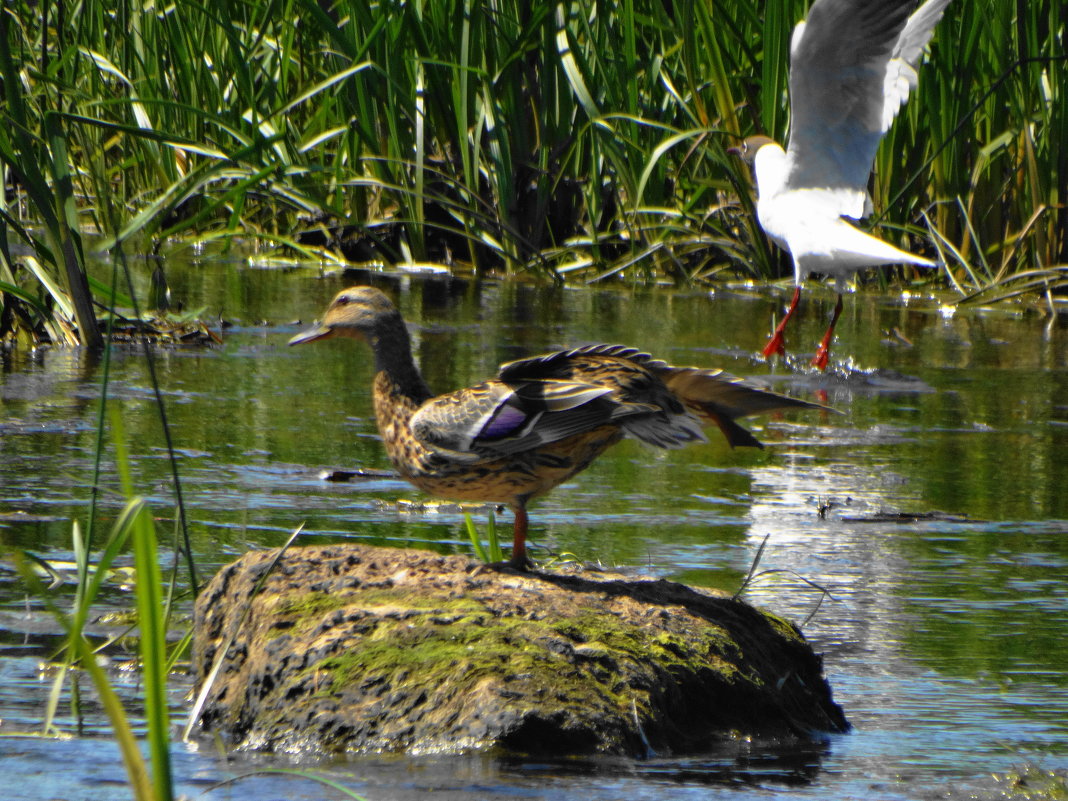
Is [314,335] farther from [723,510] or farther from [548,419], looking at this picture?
[723,510]

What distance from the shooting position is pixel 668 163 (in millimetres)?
12312

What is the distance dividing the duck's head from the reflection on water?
0.60m

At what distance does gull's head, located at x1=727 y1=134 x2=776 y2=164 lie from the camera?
10.7 m

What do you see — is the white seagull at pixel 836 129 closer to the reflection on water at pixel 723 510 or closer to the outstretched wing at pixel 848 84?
the outstretched wing at pixel 848 84

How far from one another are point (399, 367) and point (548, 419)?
2.35ft

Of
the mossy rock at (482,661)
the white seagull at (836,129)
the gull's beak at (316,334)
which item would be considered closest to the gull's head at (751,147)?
the white seagull at (836,129)

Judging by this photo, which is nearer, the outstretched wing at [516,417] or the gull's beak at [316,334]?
the outstretched wing at [516,417]

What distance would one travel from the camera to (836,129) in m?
9.78

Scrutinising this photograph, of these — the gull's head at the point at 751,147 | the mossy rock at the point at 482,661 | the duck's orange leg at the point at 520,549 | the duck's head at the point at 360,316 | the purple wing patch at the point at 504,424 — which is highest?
the gull's head at the point at 751,147

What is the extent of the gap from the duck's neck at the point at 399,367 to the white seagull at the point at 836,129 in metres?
4.87

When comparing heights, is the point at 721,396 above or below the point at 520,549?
above

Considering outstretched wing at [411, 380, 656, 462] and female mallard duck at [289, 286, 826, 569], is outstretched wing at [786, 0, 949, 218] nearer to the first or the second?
female mallard duck at [289, 286, 826, 569]

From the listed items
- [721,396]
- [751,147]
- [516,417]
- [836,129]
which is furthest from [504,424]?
[751,147]

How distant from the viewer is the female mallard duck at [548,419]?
3646 millimetres
